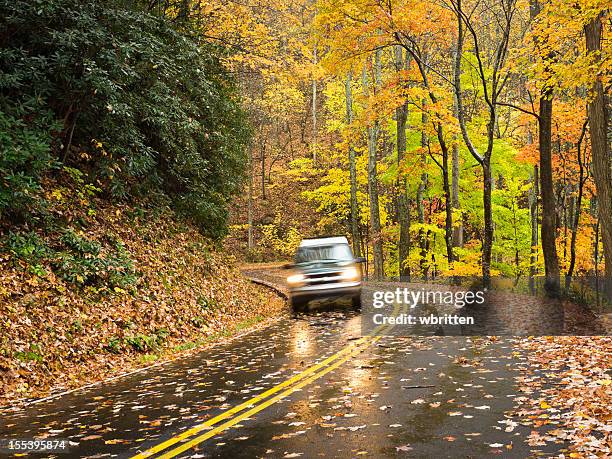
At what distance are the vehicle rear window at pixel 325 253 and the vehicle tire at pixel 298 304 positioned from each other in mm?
1176

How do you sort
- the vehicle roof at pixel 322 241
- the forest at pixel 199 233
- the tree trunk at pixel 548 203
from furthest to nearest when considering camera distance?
the tree trunk at pixel 548 203, the vehicle roof at pixel 322 241, the forest at pixel 199 233

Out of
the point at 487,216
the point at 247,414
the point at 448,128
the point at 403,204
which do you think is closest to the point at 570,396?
the point at 247,414

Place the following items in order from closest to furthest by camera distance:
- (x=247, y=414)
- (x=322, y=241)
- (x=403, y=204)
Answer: (x=247, y=414) → (x=322, y=241) → (x=403, y=204)

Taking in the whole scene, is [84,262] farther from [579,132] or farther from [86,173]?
[579,132]

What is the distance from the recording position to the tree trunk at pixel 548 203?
55.7ft

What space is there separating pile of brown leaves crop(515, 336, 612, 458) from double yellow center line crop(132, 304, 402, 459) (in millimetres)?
3066

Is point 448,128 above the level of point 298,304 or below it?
above

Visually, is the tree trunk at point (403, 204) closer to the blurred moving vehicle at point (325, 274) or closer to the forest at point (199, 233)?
the forest at point (199, 233)

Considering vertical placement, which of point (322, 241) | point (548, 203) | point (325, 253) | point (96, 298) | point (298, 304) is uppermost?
point (548, 203)

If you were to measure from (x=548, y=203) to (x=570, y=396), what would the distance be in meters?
11.4

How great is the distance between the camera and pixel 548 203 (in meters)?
16.9

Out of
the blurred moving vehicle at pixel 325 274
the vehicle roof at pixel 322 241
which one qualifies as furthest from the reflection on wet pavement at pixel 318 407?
the vehicle roof at pixel 322 241

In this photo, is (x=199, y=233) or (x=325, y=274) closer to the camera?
(x=325, y=274)

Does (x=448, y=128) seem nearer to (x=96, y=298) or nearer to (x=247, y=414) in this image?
(x=96, y=298)
